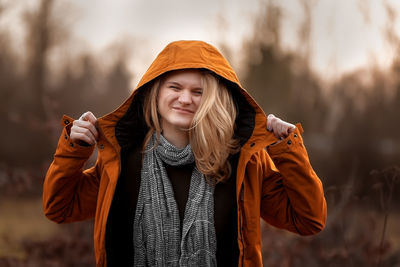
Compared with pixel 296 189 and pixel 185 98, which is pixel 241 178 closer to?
pixel 296 189

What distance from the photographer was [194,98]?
7.52 feet

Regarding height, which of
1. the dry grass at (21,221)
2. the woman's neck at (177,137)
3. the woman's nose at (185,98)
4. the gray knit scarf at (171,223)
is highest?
the woman's nose at (185,98)

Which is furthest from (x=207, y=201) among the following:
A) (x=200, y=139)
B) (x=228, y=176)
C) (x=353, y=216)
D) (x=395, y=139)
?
(x=395, y=139)

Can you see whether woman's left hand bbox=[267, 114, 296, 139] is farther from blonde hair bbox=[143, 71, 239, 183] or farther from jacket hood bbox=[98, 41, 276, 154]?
blonde hair bbox=[143, 71, 239, 183]

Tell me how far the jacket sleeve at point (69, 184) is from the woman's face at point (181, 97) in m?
0.45

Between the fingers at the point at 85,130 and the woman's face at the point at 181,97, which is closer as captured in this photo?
the fingers at the point at 85,130

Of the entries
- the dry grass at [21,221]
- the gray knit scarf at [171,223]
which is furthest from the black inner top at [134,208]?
the dry grass at [21,221]

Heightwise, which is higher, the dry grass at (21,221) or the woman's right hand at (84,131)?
the woman's right hand at (84,131)

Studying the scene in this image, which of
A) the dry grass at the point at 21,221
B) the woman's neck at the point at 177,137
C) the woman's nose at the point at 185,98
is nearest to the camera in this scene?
the woman's nose at the point at 185,98

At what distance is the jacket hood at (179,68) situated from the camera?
7.53 ft

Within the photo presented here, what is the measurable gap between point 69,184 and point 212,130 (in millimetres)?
793

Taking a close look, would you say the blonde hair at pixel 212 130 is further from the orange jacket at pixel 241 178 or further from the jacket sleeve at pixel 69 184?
the jacket sleeve at pixel 69 184

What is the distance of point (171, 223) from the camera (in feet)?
7.22

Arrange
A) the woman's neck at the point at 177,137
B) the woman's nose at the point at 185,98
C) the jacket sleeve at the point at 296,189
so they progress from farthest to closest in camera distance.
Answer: the woman's neck at the point at 177,137 → the woman's nose at the point at 185,98 → the jacket sleeve at the point at 296,189
